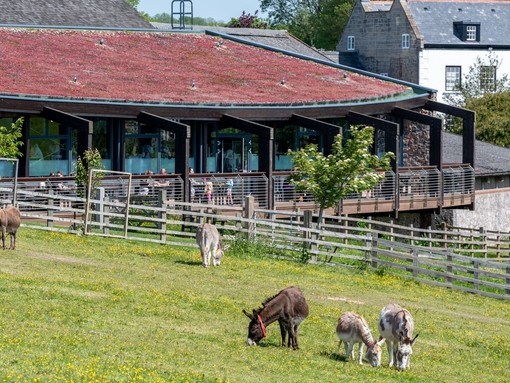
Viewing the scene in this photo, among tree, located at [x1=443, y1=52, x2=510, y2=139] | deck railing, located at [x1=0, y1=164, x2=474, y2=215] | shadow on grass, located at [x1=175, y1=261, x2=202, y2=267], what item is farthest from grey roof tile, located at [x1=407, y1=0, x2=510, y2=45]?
shadow on grass, located at [x1=175, y1=261, x2=202, y2=267]

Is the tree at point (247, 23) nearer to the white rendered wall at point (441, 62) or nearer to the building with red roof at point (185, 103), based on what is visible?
the white rendered wall at point (441, 62)

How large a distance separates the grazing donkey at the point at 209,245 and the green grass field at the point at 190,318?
1.36ft

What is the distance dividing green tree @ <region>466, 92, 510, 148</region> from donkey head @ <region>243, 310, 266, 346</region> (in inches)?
2713

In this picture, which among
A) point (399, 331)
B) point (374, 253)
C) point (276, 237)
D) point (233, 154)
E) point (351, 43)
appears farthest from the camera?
point (351, 43)

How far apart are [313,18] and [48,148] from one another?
101869 mm

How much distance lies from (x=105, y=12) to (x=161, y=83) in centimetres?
1565

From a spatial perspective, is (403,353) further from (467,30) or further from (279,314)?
(467,30)

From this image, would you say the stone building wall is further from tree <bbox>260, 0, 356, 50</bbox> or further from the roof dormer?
tree <bbox>260, 0, 356, 50</bbox>

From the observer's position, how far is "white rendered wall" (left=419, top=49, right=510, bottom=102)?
104m

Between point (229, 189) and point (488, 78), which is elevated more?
point (488, 78)

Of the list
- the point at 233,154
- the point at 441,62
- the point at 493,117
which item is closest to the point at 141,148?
the point at 233,154

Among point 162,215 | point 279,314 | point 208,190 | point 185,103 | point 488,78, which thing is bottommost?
point 279,314

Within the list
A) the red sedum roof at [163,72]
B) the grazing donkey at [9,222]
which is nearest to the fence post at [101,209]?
the grazing donkey at [9,222]

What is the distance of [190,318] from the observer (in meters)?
26.4
